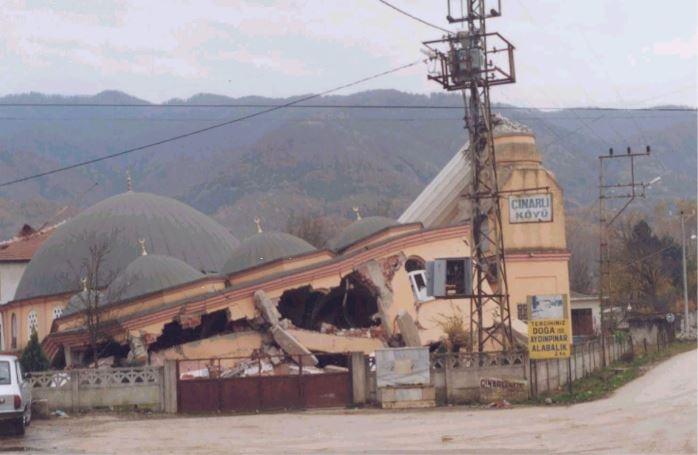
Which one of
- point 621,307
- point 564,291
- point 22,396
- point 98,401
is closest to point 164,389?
point 98,401

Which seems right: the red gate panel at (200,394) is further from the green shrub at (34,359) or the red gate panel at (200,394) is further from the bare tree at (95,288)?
the green shrub at (34,359)

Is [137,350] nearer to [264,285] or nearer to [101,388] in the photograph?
[264,285]

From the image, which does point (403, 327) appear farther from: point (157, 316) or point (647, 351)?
point (647, 351)

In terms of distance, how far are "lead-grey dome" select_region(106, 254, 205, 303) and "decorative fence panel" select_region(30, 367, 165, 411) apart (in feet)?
44.3

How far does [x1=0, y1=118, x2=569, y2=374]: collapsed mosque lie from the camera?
42.8 m

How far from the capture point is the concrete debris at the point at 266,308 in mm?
43119

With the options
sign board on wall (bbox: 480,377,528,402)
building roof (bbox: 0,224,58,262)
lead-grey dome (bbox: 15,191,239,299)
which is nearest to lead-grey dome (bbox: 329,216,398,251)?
lead-grey dome (bbox: 15,191,239,299)

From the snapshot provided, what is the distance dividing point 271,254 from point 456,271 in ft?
49.3

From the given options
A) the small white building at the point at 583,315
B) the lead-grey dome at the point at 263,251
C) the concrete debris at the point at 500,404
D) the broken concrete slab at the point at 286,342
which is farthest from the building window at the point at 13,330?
the concrete debris at the point at 500,404

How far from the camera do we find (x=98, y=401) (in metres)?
33.6

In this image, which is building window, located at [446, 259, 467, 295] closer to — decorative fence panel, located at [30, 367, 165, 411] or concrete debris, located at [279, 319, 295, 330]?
concrete debris, located at [279, 319, 295, 330]

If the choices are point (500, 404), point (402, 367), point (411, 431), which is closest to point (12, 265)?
point (402, 367)

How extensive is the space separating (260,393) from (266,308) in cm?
938

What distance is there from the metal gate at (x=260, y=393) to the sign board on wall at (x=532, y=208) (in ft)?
33.0
